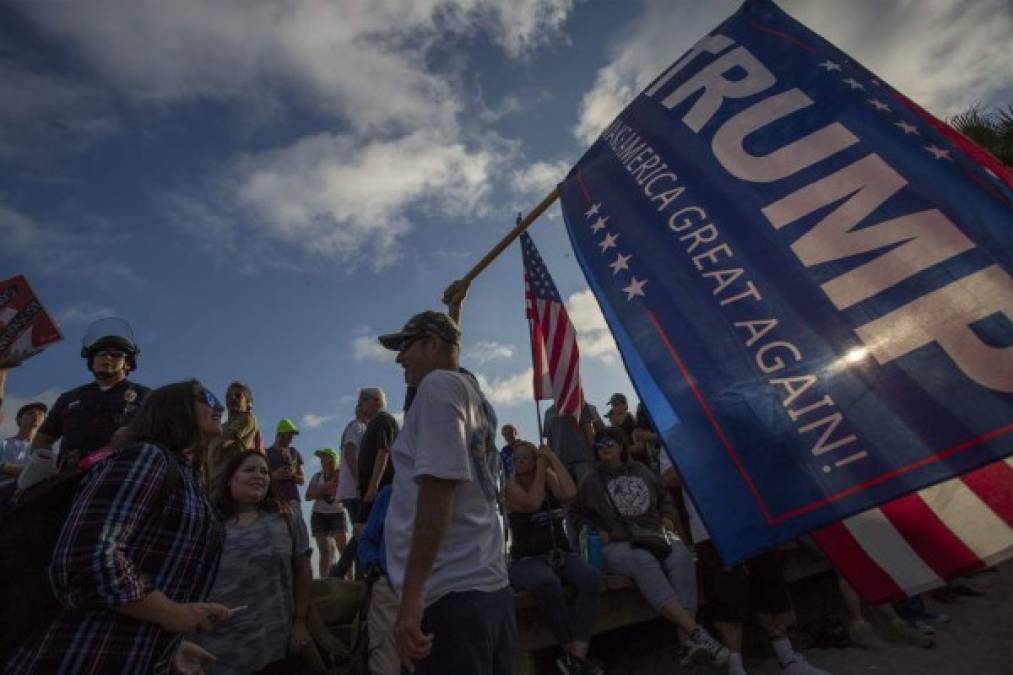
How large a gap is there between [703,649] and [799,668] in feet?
2.27

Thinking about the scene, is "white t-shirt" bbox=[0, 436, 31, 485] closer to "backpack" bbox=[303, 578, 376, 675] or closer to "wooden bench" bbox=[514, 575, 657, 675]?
"backpack" bbox=[303, 578, 376, 675]

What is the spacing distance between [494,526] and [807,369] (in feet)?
4.16

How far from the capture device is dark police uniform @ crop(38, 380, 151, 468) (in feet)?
11.9

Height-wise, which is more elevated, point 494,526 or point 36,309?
point 36,309

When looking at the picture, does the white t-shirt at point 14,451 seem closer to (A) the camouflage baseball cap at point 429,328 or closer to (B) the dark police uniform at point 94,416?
(B) the dark police uniform at point 94,416

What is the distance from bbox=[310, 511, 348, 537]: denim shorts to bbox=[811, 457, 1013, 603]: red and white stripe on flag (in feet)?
24.6

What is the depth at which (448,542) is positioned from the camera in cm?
193

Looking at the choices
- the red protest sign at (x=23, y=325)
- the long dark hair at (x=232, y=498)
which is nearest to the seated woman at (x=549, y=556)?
the long dark hair at (x=232, y=498)

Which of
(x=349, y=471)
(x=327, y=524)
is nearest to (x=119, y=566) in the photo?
(x=349, y=471)

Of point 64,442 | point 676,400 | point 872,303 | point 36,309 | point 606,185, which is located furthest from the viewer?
point 36,309

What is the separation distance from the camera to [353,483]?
584 cm

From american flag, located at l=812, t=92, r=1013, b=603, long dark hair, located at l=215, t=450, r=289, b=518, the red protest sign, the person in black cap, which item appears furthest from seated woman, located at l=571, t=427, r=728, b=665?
the red protest sign

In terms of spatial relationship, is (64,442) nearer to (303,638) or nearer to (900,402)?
(303,638)

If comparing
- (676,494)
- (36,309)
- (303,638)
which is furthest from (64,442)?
(676,494)
